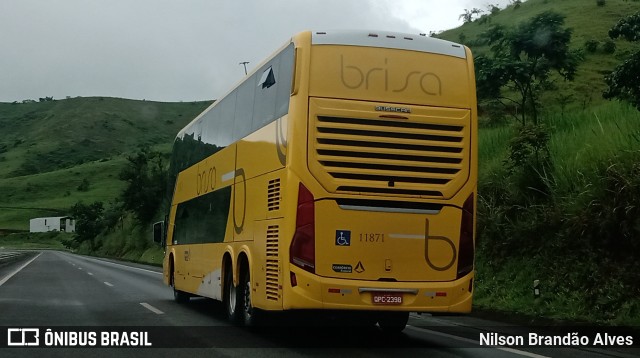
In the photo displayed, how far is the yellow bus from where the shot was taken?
30.7ft

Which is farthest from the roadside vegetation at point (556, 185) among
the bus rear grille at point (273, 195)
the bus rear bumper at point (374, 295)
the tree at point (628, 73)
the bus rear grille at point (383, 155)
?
the bus rear grille at point (273, 195)

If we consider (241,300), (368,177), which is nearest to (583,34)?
(241,300)

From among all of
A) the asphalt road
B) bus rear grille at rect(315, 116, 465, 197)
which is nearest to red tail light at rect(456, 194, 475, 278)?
bus rear grille at rect(315, 116, 465, 197)

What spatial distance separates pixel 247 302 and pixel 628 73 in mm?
8449

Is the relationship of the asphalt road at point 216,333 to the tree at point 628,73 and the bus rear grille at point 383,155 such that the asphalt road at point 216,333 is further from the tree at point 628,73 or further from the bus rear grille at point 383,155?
the tree at point 628,73

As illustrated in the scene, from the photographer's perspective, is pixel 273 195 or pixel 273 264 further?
pixel 273 195

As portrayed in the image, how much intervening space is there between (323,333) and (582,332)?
4019 mm

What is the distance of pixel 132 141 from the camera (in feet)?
589

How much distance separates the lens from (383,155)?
9516 millimetres

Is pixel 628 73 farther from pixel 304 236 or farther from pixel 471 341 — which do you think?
pixel 304 236

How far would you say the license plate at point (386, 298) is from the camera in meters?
9.43

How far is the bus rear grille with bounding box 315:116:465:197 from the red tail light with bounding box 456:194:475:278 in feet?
1.51

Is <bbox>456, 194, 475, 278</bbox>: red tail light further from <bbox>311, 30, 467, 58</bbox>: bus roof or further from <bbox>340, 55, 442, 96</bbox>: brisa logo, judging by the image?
<bbox>311, 30, 467, 58</bbox>: bus roof

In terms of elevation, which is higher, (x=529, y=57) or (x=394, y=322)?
(x=529, y=57)
